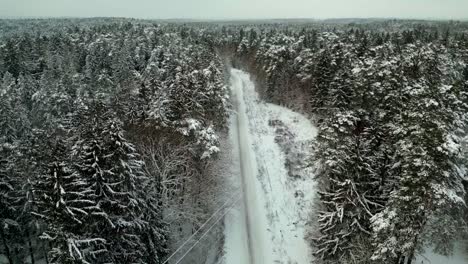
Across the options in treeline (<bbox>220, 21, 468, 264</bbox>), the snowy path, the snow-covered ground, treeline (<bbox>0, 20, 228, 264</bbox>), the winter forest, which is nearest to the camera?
A: treeline (<bbox>220, 21, 468, 264</bbox>)

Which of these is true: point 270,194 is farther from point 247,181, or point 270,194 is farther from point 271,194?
point 247,181

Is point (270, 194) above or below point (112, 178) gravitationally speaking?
below

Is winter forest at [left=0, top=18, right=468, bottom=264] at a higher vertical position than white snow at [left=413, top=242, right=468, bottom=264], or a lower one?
higher

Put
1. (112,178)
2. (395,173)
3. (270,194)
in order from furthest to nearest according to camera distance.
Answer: (270,194) → (395,173) → (112,178)

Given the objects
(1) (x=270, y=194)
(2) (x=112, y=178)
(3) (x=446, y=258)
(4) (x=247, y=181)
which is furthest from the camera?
(4) (x=247, y=181)

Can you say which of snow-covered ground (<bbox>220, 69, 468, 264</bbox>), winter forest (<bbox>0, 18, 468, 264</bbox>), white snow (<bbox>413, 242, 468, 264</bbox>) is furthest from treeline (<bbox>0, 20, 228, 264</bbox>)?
Answer: white snow (<bbox>413, 242, 468, 264</bbox>)

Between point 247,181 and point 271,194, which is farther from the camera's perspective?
point 247,181

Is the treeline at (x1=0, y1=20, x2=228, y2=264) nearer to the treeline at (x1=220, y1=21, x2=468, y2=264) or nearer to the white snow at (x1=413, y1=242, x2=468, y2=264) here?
the treeline at (x1=220, y1=21, x2=468, y2=264)

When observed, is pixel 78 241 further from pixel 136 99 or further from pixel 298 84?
pixel 298 84

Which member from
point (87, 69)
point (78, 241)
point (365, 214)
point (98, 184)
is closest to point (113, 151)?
point (98, 184)

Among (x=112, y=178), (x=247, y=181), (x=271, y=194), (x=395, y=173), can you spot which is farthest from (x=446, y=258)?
(x=112, y=178)
